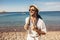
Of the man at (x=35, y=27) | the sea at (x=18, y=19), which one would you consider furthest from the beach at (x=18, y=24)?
the man at (x=35, y=27)

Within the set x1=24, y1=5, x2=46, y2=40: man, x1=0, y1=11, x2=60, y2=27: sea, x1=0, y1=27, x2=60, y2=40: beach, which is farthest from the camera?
x1=0, y1=27, x2=60, y2=40: beach

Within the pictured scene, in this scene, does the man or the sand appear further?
the sand

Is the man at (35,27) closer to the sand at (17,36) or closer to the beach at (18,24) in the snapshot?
the beach at (18,24)

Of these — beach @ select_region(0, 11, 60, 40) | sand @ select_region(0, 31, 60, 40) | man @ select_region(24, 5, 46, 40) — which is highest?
man @ select_region(24, 5, 46, 40)

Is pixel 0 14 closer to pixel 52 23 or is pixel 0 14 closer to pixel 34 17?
pixel 52 23

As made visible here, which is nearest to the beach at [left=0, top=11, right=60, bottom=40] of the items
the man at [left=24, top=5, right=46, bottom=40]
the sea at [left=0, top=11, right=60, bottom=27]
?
the sea at [left=0, top=11, right=60, bottom=27]

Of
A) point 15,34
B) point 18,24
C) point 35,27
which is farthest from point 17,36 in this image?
point 35,27

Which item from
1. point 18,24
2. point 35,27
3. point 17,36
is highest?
point 35,27

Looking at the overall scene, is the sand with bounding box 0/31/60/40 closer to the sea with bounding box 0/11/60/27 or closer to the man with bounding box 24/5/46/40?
the sea with bounding box 0/11/60/27

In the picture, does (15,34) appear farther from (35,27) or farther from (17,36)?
(35,27)

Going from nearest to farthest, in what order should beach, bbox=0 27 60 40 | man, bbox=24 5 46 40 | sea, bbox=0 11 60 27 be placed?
man, bbox=24 5 46 40
sea, bbox=0 11 60 27
beach, bbox=0 27 60 40

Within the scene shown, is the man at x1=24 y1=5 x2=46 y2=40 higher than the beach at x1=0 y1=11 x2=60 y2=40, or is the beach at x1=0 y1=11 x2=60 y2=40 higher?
the man at x1=24 y1=5 x2=46 y2=40

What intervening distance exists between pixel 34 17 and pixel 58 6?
818mm

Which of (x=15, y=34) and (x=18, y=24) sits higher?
(x=18, y=24)
